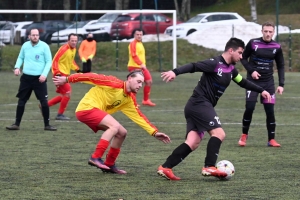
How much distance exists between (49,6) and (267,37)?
23139 mm

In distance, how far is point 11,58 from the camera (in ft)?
109

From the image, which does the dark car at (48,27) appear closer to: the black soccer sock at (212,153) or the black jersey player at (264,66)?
the black jersey player at (264,66)

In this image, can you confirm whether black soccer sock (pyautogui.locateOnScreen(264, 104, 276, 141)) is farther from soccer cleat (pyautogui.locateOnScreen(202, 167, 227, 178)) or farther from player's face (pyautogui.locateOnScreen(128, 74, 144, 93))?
player's face (pyautogui.locateOnScreen(128, 74, 144, 93))

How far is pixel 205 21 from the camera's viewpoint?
1490 inches

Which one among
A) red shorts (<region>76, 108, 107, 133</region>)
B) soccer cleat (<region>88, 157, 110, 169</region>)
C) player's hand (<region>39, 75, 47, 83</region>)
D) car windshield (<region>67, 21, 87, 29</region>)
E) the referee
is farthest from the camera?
car windshield (<region>67, 21, 87, 29</region>)

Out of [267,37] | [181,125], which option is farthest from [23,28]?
[267,37]

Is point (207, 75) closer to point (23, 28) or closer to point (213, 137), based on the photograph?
point (213, 137)

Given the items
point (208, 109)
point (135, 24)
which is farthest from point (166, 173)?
point (135, 24)

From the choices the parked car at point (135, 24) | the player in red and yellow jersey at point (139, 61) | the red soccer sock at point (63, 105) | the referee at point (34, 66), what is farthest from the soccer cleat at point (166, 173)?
the parked car at point (135, 24)

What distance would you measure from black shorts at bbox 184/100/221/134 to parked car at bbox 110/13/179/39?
82.6ft

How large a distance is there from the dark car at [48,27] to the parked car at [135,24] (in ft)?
7.29

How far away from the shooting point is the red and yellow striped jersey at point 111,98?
335 inches

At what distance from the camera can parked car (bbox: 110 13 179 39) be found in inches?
1328

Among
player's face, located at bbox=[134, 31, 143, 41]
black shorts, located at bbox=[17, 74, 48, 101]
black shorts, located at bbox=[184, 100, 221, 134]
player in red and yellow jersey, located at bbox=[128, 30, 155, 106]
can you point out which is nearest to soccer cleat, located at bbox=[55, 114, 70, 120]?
black shorts, located at bbox=[17, 74, 48, 101]
